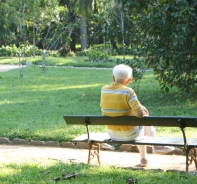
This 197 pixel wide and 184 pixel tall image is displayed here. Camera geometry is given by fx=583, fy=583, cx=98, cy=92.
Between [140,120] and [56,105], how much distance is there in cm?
774

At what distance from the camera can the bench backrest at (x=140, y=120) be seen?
6541 mm

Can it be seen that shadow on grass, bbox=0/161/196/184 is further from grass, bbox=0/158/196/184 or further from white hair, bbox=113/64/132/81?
white hair, bbox=113/64/132/81

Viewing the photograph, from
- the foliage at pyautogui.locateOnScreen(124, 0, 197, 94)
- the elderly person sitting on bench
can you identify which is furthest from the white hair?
the foliage at pyautogui.locateOnScreen(124, 0, 197, 94)

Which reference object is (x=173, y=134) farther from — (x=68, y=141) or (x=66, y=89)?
(x=66, y=89)

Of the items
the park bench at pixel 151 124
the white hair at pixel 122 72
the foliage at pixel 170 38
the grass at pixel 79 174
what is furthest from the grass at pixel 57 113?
the white hair at pixel 122 72

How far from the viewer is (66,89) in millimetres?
19156

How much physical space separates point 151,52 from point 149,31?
2.81 ft

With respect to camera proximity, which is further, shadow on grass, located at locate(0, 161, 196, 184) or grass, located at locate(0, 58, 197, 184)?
grass, located at locate(0, 58, 197, 184)

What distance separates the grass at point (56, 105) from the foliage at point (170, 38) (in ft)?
3.46

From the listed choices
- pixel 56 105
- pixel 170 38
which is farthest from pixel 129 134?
pixel 56 105

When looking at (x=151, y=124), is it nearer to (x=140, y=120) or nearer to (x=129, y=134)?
(x=140, y=120)

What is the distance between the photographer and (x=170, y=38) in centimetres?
952

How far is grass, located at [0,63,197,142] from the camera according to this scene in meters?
10.3

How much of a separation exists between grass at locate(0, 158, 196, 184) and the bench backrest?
1.88 ft
